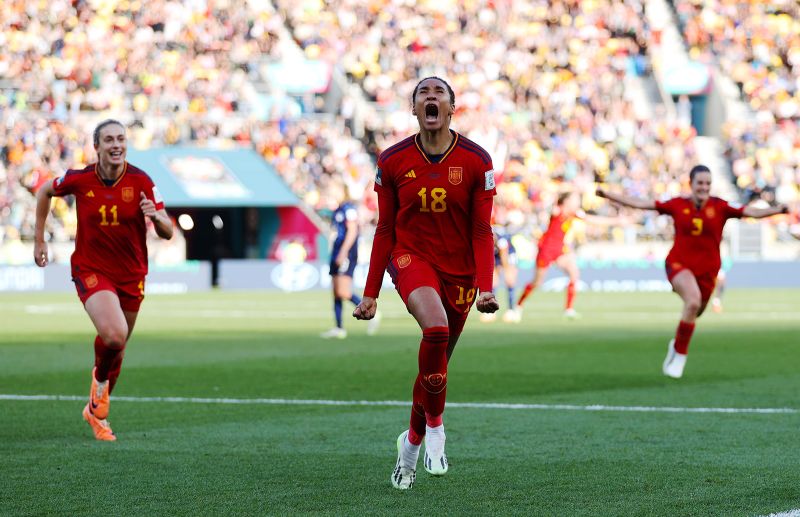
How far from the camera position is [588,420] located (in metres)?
10.9

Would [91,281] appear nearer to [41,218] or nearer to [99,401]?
[41,218]

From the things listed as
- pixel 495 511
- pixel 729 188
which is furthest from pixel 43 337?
pixel 729 188

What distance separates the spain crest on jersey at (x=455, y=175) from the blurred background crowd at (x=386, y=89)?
29881 millimetres

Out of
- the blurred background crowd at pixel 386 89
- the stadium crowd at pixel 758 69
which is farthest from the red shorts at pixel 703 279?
the stadium crowd at pixel 758 69

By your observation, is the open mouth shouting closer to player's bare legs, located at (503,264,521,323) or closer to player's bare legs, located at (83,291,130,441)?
player's bare legs, located at (83,291,130,441)

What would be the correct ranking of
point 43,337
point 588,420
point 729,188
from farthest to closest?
point 729,188 → point 43,337 → point 588,420

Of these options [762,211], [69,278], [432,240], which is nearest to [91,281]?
[432,240]

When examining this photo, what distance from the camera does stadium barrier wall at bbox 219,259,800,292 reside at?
38.8 m

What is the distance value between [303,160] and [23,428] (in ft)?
102

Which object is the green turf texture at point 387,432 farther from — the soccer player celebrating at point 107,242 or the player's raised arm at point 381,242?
the player's raised arm at point 381,242

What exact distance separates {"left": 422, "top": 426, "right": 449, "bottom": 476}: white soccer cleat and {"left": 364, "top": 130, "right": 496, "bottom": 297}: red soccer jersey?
82 centimetres

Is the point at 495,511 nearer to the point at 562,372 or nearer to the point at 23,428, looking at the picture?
the point at 23,428

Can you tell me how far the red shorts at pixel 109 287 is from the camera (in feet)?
33.9

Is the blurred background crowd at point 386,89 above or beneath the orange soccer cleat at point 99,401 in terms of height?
beneath
